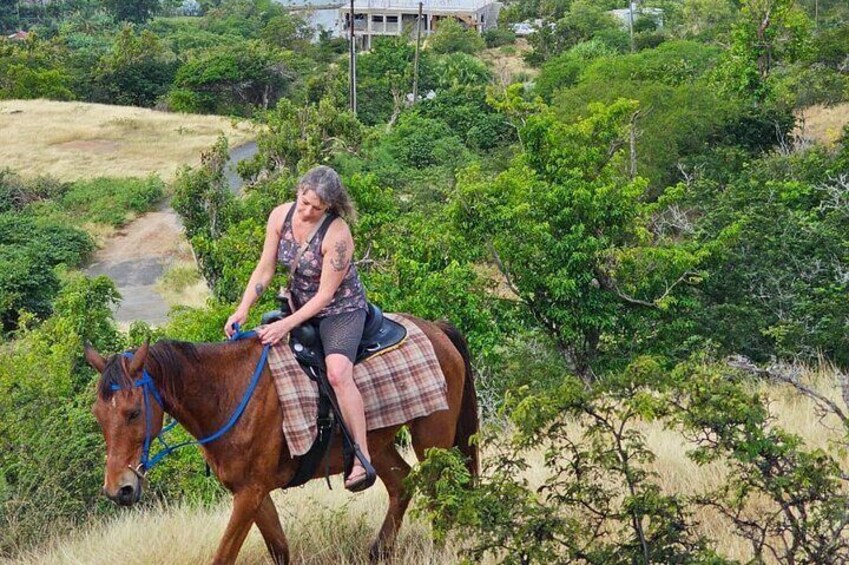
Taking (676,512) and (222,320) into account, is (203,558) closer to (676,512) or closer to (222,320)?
(676,512)

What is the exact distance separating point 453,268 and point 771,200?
8022 millimetres

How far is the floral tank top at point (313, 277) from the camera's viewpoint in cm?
591

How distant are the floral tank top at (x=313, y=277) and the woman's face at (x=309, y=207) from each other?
0.08 meters

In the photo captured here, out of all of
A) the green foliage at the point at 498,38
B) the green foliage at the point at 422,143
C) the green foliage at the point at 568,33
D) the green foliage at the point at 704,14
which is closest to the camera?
the green foliage at the point at 422,143

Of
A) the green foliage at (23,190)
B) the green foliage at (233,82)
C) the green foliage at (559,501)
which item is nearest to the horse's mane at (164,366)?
the green foliage at (559,501)

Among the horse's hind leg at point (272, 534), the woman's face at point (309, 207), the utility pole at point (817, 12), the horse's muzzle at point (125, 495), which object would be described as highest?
the woman's face at point (309, 207)

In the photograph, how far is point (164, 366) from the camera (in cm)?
563

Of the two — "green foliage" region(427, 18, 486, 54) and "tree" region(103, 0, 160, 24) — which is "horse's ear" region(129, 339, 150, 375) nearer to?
"green foliage" region(427, 18, 486, 54)

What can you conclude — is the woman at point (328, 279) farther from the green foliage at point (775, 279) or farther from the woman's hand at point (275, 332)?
the green foliage at point (775, 279)

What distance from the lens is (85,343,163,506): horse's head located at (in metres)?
5.27

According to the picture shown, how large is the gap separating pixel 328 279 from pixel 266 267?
0.53 m

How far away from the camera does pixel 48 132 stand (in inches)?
2074

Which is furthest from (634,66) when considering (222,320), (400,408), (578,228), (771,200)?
(400,408)

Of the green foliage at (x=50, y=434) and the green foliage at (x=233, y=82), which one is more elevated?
the green foliage at (x=50, y=434)
